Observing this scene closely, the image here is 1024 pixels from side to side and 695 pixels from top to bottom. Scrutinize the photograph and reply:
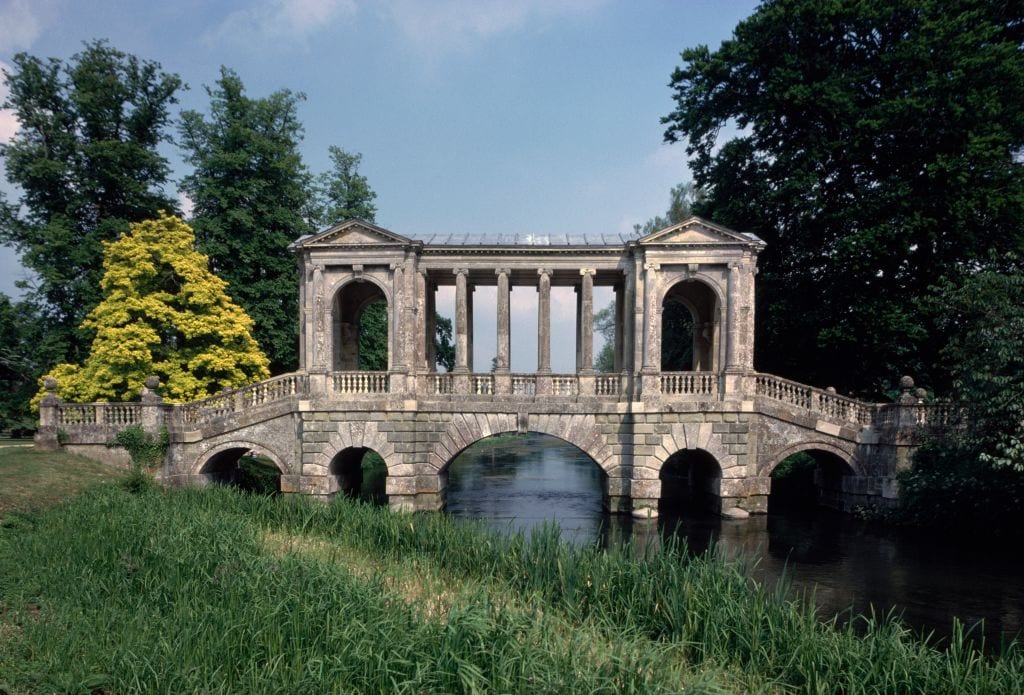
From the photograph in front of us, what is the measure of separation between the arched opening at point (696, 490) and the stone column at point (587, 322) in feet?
17.3

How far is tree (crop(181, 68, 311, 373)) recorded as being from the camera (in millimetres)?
25984

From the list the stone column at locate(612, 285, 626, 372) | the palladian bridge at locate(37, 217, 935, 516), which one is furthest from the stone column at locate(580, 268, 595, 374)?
the stone column at locate(612, 285, 626, 372)

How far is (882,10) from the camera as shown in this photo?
20047 millimetres

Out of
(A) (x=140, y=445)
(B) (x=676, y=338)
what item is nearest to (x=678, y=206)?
(B) (x=676, y=338)

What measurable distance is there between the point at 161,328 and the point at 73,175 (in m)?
10.5

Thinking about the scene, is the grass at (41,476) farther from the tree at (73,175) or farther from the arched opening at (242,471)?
the tree at (73,175)

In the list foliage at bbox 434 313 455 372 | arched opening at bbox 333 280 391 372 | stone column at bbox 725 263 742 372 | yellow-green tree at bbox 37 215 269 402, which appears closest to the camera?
stone column at bbox 725 263 742 372

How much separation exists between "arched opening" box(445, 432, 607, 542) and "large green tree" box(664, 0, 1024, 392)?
10.5 meters

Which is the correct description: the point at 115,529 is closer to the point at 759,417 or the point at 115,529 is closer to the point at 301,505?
the point at 301,505

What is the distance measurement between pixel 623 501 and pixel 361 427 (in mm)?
9454

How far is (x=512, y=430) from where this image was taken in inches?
757

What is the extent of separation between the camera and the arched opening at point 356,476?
68.3 feet

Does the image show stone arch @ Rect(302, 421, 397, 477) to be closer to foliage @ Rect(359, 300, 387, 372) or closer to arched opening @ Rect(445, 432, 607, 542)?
arched opening @ Rect(445, 432, 607, 542)

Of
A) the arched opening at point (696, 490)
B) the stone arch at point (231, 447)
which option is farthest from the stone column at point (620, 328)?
the stone arch at point (231, 447)
